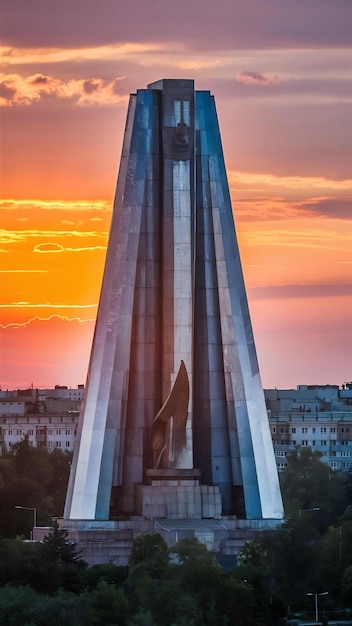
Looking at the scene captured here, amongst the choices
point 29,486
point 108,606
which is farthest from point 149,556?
point 29,486

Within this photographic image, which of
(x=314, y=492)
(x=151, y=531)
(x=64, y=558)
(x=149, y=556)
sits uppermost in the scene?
(x=314, y=492)

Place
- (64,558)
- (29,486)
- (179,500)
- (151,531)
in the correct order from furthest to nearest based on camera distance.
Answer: (29,486) < (179,500) < (151,531) < (64,558)

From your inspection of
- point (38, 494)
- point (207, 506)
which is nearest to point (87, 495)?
point (207, 506)

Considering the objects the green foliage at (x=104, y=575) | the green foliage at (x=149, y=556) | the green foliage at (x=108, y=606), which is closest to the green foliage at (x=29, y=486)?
the green foliage at (x=149, y=556)

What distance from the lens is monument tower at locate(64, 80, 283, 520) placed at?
127 meters

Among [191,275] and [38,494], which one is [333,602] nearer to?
[191,275]

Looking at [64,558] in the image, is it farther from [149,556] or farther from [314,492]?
[314,492]

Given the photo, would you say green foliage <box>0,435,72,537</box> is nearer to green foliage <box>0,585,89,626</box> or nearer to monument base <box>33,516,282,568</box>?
monument base <box>33,516,282,568</box>

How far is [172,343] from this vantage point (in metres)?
127

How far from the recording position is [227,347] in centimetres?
12900

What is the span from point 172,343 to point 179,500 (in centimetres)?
605

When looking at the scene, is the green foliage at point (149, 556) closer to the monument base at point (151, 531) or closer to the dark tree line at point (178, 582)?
the dark tree line at point (178, 582)

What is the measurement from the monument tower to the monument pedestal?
0.85 feet

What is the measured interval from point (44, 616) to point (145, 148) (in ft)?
100
